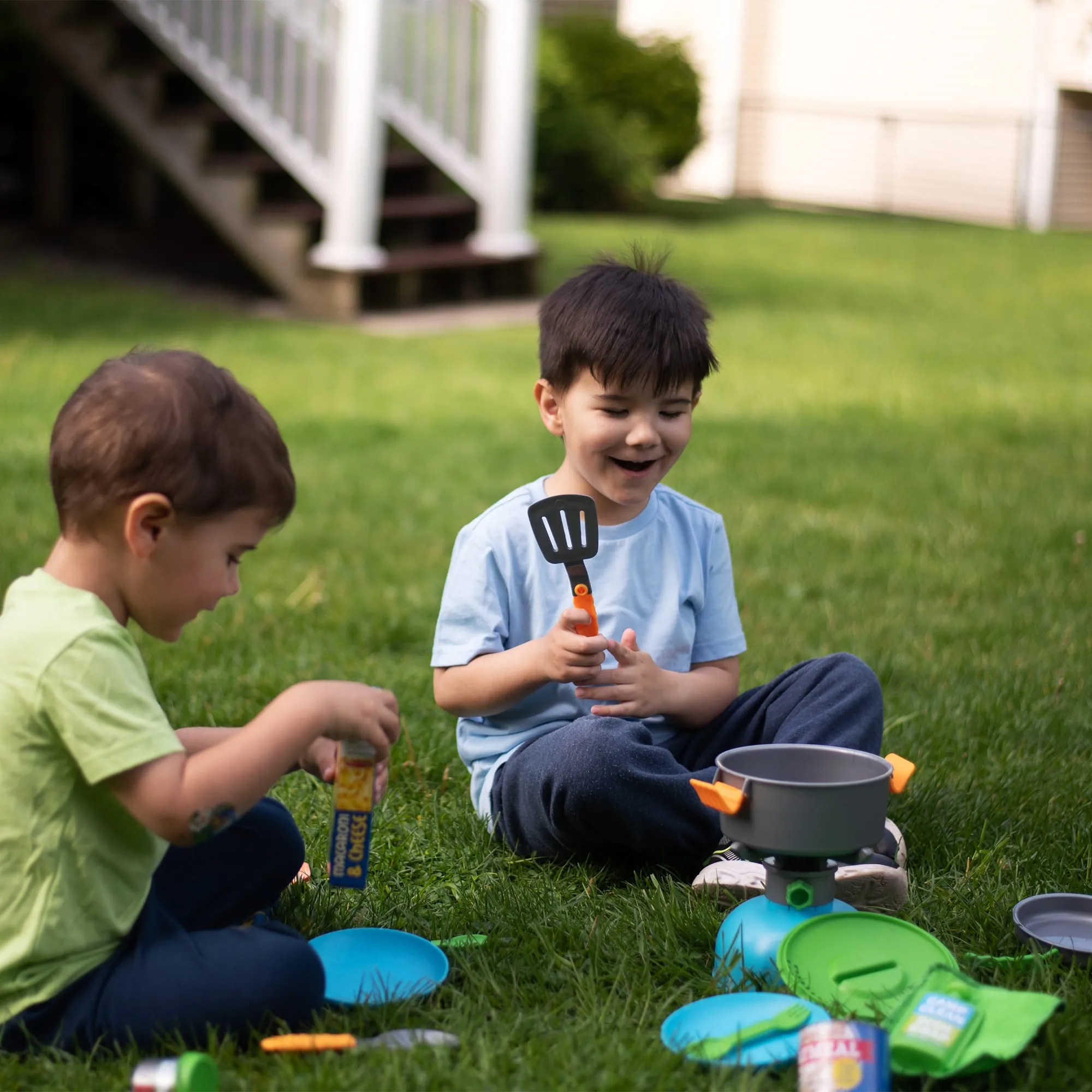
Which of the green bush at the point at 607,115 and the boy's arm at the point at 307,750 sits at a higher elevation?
the green bush at the point at 607,115

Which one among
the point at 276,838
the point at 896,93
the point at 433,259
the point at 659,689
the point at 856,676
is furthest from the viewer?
the point at 896,93

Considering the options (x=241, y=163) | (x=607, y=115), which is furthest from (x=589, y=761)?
(x=607, y=115)

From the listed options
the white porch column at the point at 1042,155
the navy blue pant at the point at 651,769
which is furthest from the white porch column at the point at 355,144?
the white porch column at the point at 1042,155

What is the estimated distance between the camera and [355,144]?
816 centimetres

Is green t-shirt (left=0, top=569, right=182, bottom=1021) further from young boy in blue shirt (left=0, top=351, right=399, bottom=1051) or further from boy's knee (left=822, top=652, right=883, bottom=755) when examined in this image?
boy's knee (left=822, top=652, right=883, bottom=755)

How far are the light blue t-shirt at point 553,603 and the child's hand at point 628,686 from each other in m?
0.12

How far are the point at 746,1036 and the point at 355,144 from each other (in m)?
7.01

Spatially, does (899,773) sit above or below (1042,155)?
below

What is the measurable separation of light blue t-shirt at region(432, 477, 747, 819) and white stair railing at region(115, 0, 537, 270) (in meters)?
5.95

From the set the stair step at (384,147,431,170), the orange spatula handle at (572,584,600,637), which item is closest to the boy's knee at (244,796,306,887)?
the orange spatula handle at (572,584,600,637)

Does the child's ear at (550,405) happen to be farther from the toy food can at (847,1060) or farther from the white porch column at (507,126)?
the white porch column at (507,126)

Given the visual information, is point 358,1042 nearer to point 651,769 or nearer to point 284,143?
point 651,769

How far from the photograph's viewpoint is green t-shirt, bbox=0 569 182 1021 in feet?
5.70

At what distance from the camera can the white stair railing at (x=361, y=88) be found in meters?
8.18
